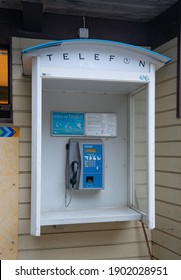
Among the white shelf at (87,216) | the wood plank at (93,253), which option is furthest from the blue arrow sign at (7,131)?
the wood plank at (93,253)

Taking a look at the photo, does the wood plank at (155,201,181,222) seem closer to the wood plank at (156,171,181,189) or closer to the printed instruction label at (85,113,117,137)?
the wood plank at (156,171,181,189)

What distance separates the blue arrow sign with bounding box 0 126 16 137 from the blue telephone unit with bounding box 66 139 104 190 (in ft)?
1.82

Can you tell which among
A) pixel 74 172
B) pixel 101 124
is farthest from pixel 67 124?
pixel 74 172

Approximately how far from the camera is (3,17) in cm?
315

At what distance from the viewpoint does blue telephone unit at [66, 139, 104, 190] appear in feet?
10.3

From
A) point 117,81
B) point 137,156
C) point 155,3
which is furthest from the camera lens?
point 137,156

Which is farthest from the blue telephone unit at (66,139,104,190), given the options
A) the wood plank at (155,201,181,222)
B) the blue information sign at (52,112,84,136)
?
the wood plank at (155,201,181,222)

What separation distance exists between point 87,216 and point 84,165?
0.50 m

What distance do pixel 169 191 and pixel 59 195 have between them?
107 centimetres

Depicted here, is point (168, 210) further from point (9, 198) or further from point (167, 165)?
point (9, 198)

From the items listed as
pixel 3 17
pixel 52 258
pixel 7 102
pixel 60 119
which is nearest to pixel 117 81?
pixel 60 119

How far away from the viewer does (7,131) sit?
10.3ft

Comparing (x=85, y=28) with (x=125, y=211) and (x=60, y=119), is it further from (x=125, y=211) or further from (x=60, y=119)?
(x=125, y=211)

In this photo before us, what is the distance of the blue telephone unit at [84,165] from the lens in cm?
314
